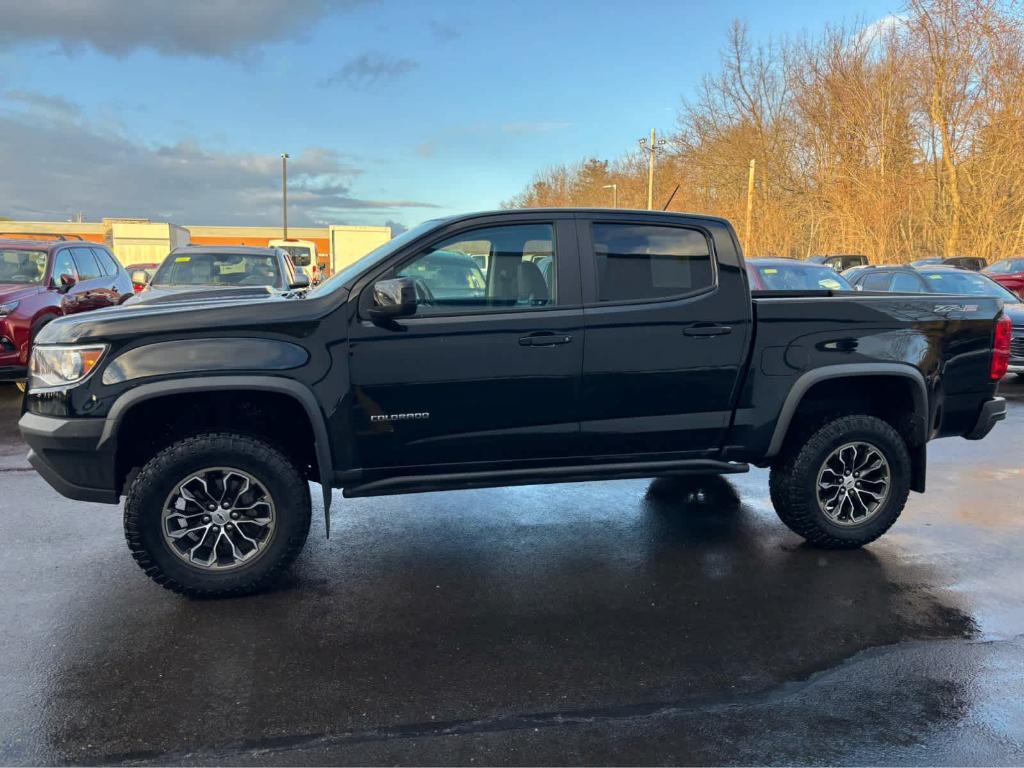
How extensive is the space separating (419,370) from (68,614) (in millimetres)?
2083

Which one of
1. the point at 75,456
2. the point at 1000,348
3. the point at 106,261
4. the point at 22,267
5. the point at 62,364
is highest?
the point at 106,261

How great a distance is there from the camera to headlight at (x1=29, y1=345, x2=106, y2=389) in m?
3.73

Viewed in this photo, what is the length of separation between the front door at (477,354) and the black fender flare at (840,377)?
1.24m

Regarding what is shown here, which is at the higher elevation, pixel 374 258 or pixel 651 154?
pixel 651 154

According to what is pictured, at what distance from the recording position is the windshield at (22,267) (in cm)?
952

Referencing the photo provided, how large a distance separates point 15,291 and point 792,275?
9880 mm

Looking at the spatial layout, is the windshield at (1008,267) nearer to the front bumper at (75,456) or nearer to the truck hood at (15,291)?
the truck hood at (15,291)

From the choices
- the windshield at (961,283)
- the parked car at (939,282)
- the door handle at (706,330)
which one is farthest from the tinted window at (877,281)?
the door handle at (706,330)

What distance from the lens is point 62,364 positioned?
380 cm

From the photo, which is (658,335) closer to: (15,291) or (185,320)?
(185,320)

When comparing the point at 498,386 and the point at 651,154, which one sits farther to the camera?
the point at 651,154

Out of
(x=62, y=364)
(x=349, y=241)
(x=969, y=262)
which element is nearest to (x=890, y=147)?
(x=969, y=262)

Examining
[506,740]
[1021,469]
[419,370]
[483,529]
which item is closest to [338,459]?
[419,370]

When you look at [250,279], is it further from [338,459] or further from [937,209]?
[937,209]
